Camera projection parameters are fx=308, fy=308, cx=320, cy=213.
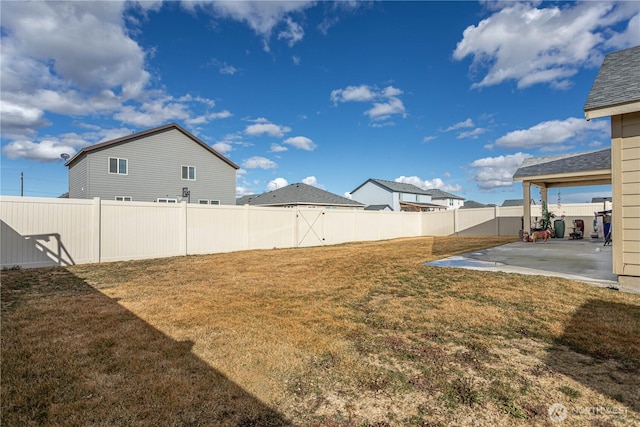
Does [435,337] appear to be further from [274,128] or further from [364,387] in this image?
[274,128]

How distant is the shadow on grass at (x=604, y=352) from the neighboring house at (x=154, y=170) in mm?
20475

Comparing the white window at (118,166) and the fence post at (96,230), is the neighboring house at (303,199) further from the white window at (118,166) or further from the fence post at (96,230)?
the fence post at (96,230)

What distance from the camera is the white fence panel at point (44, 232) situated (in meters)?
7.71

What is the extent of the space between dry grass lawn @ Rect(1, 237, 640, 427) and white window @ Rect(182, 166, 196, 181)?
16.3 meters

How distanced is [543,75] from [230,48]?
1448 centimetres

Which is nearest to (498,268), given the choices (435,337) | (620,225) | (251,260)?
(620,225)

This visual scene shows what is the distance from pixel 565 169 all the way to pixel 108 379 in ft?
51.2

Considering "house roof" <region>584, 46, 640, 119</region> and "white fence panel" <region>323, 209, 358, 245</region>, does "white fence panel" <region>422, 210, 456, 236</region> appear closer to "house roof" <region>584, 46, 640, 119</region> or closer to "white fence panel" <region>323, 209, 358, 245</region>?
"white fence panel" <region>323, 209, 358, 245</region>

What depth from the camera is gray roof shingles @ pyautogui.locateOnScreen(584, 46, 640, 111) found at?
501cm

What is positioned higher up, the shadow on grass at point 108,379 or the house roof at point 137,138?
the house roof at point 137,138

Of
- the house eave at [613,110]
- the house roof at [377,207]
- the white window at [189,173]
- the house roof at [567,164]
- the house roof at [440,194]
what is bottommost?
the house roof at [377,207]

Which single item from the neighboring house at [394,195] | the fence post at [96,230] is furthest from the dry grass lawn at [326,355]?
the neighboring house at [394,195]

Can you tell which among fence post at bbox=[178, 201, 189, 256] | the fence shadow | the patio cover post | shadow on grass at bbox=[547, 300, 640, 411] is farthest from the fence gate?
shadow on grass at bbox=[547, 300, 640, 411]

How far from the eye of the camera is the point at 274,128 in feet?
108
